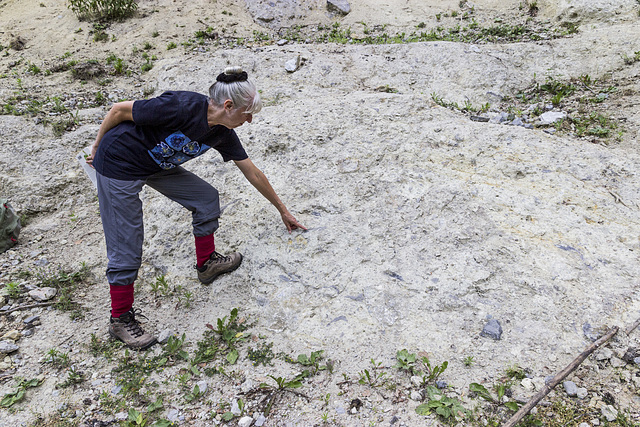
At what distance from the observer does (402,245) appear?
373 centimetres

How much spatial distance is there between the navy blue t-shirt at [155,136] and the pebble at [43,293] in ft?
5.37

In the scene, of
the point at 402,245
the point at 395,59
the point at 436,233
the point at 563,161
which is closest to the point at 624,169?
the point at 563,161

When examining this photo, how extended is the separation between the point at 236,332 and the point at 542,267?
8.54 ft

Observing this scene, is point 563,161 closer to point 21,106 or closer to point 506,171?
point 506,171

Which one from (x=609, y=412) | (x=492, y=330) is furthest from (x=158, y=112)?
(x=609, y=412)

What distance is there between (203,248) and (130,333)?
0.94m

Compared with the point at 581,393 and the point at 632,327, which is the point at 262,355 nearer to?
the point at 581,393

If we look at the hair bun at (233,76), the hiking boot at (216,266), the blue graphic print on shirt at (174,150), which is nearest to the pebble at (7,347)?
the hiking boot at (216,266)

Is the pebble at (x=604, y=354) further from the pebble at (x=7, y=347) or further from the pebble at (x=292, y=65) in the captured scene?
the pebble at (x=292, y=65)

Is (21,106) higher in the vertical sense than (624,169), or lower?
lower

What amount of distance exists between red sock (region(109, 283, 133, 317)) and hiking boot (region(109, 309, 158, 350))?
0.16 ft

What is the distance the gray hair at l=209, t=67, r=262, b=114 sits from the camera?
2910 mm

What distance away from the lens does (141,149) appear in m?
3.07

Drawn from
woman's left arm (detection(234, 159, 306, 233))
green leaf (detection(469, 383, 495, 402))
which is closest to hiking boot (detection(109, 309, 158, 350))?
woman's left arm (detection(234, 159, 306, 233))
